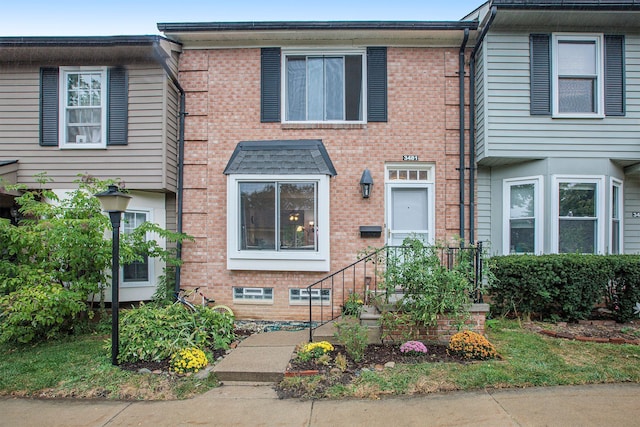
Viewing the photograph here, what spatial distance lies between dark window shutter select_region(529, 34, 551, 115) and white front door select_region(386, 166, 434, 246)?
2.22m

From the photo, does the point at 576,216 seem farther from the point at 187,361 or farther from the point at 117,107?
the point at 117,107

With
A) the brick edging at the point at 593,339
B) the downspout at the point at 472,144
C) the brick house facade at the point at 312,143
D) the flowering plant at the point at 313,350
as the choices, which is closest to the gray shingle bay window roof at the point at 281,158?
the brick house facade at the point at 312,143

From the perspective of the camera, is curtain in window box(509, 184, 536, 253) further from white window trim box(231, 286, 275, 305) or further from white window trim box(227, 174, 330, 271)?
white window trim box(231, 286, 275, 305)

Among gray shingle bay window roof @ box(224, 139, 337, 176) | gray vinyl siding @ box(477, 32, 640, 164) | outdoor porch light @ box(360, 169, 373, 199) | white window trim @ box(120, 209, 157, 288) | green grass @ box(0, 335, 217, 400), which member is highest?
gray vinyl siding @ box(477, 32, 640, 164)

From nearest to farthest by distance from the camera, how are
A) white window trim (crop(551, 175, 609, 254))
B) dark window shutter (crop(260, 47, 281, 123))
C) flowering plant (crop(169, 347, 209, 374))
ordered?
flowering plant (crop(169, 347, 209, 374)) < white window trim (crop(551, 175, 609, 254)) < dark window shutter (crop(260, 47, 281, 123))

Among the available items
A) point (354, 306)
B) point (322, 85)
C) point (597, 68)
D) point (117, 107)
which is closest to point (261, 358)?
point (354, 306)

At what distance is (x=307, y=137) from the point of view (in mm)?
7211

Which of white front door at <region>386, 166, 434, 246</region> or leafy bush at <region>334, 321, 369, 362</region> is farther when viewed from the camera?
white front door at <region>386, 166, 434, 246</region>

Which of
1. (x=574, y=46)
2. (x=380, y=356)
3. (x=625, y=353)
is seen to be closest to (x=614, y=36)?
(x=574, y=46)

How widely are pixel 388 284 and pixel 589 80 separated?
5546mm

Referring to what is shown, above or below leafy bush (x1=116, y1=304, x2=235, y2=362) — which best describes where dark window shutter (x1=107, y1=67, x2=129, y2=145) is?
above

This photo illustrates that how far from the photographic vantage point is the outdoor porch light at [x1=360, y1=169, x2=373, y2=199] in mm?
6938

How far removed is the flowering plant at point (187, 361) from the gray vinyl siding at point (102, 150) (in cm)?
349

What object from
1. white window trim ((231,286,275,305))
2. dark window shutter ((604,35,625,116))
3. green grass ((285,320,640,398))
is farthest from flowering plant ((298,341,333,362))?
dark window shutter ((604,35,625,116))
